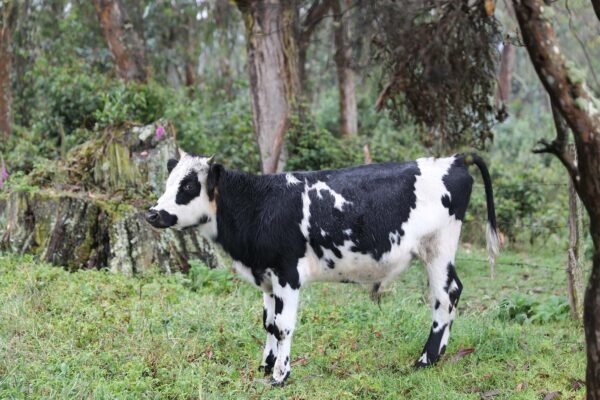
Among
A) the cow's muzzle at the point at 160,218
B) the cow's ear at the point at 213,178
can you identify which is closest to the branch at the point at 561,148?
the cow's ear at the point at 213,178

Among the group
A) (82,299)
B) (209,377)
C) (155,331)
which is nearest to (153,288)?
(82,299)

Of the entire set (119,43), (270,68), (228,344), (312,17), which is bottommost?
(228,344)

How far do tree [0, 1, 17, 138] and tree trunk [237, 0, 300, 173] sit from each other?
792cm

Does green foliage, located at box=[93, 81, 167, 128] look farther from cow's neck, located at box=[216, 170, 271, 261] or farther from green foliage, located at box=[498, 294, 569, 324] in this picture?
green foliage, located at box=[498, 294, 569, 324]

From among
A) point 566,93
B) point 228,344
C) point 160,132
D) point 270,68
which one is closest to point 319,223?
point 228,344

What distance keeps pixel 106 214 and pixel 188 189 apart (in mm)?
3419

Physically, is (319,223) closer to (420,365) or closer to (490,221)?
(420,365)

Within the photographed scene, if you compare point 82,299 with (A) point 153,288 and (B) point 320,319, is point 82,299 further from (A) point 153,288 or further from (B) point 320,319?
(B) point 320,319

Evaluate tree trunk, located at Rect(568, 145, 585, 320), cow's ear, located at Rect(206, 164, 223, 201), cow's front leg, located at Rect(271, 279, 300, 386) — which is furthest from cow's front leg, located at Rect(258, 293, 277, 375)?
tree trunk, located at Rect(568, 145, 585, 320)

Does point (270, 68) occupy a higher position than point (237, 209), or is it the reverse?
point (270, 68)

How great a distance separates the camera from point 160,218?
5320 mm

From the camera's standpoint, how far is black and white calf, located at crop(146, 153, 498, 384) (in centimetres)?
540

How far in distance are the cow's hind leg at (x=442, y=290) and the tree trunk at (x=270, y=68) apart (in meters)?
6.25

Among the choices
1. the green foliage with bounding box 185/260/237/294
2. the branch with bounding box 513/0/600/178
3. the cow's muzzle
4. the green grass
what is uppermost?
the branch with bounding box 513/0/600/178
